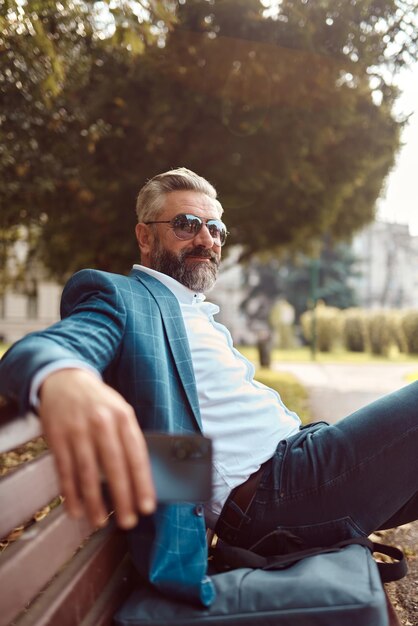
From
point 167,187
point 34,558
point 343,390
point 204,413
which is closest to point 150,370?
point 204,413

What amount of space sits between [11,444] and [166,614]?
62 centimetres

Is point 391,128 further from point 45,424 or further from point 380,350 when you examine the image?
point 380,350

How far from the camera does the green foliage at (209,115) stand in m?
7.40

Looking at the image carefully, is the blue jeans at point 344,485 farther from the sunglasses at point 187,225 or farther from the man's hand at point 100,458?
the man's hand at point 100,458

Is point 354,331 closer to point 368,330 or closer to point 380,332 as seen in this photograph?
point 368,330

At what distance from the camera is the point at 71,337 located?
1444mm

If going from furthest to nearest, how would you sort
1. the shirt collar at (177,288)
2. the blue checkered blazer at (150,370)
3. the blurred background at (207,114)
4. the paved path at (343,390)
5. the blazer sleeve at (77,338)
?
the paved path at (343,390) < the blurred background at (207,114) < the shirt collar at (177,288) < the blue checkered blazer at (150,370) < the blazer sleeve at (77,338)

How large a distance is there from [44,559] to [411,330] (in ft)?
113

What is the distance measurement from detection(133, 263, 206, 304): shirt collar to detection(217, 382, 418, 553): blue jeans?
766mm

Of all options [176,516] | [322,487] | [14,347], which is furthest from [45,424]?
[322,487]

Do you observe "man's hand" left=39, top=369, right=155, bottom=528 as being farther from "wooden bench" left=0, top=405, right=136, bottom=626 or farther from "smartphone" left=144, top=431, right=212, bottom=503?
"wooden bench" left=0, top=405, right=136, bottom=626

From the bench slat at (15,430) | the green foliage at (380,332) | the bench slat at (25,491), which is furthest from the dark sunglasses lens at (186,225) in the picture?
the green foliage at (380,332)

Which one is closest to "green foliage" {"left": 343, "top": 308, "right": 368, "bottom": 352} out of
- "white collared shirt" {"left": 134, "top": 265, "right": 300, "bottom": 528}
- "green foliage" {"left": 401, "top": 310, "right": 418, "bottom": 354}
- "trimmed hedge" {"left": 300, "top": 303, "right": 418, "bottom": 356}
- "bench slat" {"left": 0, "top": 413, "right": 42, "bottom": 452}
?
"trimmed hedge" {"left": 300, "top": 303, "right": 418, "bottom": 356}

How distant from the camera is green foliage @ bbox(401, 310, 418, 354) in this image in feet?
111
